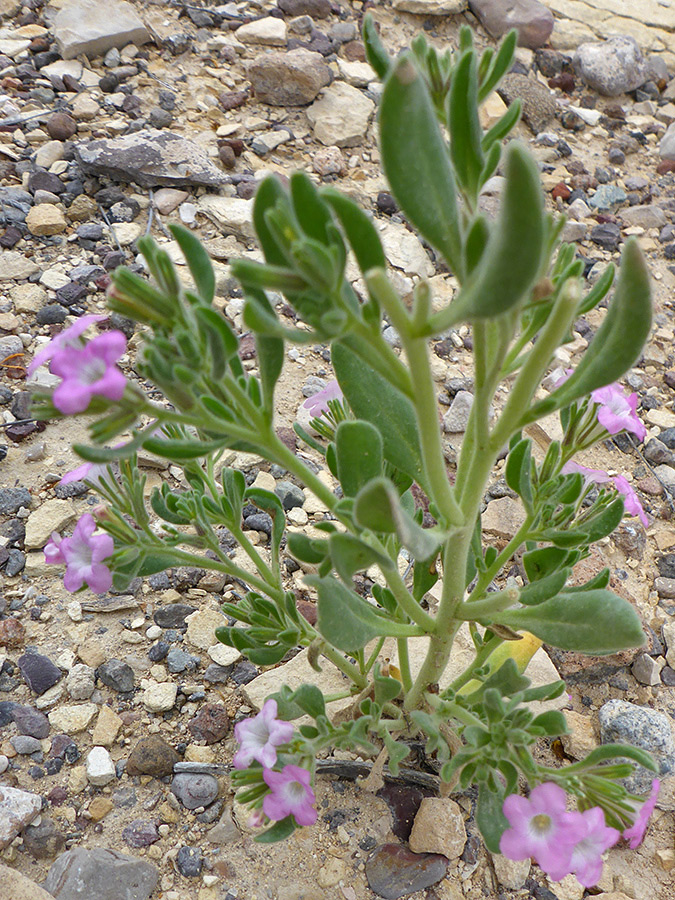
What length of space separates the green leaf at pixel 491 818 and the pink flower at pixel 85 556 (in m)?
0.90

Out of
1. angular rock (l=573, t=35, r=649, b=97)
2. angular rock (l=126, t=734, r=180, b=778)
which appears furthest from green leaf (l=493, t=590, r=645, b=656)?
angular rock (l=573, t=35, r=649, b=97)

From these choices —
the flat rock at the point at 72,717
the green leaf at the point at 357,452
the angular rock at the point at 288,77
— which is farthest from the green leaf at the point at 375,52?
the angular rock at the point at 288,77

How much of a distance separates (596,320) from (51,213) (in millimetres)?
2717

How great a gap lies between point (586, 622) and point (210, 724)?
1180mm

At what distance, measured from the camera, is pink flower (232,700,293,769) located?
5.34ft

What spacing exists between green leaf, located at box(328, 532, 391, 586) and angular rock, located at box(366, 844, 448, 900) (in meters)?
0.98

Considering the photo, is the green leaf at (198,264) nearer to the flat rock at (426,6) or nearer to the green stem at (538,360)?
the green stem at (538,360)

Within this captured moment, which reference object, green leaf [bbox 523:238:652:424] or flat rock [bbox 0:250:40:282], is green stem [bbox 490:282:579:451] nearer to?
green leaf [bbox 523:238:652:424]

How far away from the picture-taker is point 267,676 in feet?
7.98

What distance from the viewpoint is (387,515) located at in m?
1.31

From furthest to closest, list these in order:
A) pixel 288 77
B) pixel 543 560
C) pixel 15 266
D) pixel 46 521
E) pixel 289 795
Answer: pixel 288 77, pixel 15 266, pixel 46 521, pixel 543 560, pixel 289 795

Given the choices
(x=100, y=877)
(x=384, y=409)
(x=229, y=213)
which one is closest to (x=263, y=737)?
(x=100, y=877)

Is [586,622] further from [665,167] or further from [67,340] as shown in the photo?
[665,167]

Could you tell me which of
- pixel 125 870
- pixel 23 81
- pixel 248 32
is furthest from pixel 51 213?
pixel 125 870
